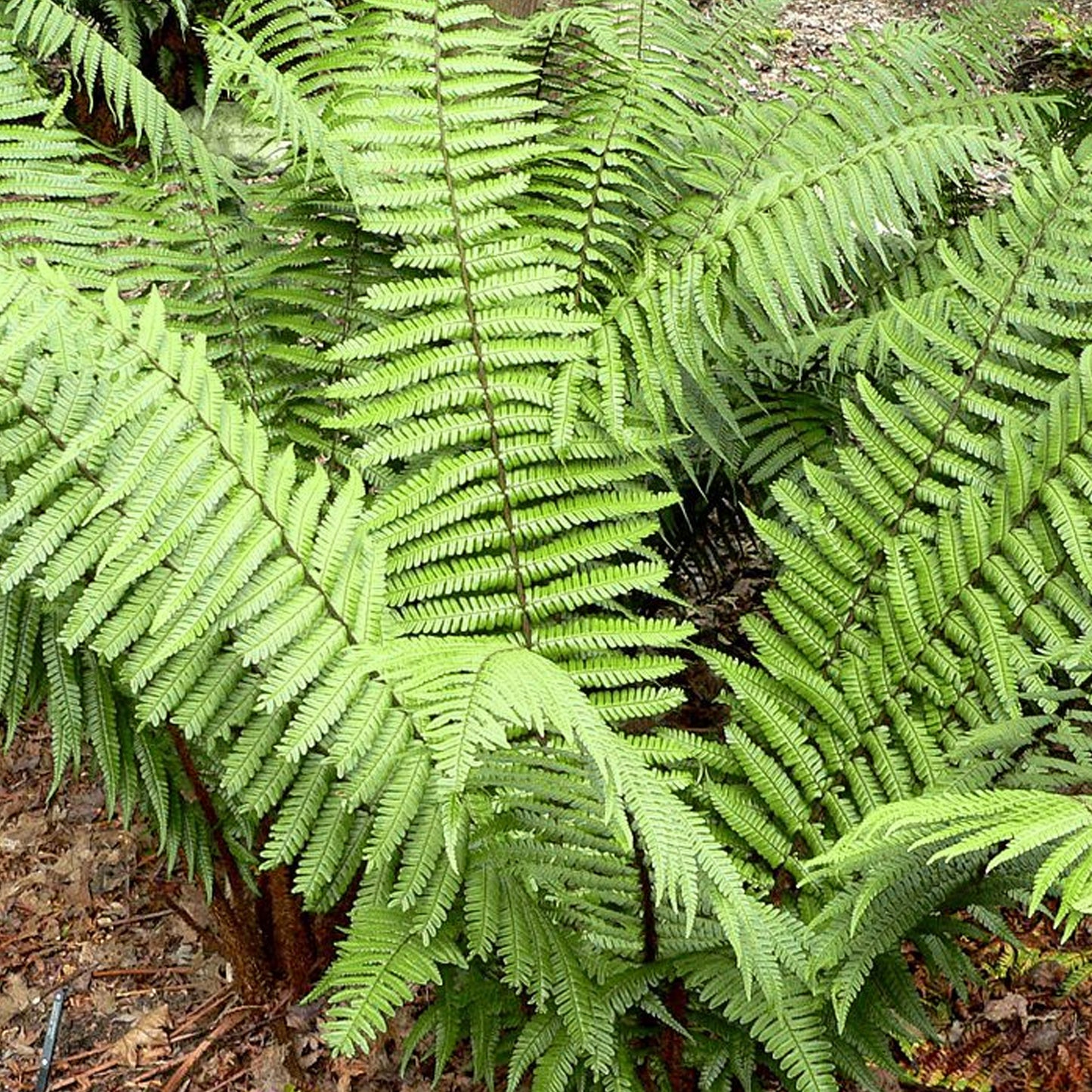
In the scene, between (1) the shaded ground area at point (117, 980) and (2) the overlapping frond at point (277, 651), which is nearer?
(2) the overlapping frond at point (277, 651)

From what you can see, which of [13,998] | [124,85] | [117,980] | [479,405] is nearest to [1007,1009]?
[479,405]

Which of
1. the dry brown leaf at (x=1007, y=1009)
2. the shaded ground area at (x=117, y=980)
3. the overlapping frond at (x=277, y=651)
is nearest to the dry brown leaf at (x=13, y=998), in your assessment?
the shaded ground area at (x=117, y=980)

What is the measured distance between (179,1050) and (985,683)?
1569 millimetres

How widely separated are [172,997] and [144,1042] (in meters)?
0.11

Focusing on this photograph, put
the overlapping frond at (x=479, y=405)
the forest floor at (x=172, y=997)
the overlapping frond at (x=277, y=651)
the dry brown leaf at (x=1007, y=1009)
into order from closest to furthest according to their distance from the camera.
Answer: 1. the overlapping frond at (x=277, y=651)
2. the overlapping frond at (x=479, y=405)
3. the forest floor at (x=172, y=997)
4. the dry brown leaf at (x=1007, y=1009)

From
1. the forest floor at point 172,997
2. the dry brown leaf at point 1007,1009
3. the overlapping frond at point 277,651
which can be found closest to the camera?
the overlapping frond at point 277,651

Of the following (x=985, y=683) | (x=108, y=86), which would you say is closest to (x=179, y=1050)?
(x=985, y=683)

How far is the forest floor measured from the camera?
6.84ft

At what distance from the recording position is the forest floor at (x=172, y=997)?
2086 mm

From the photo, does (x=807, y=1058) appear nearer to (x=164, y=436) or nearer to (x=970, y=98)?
(x=164, y=436)

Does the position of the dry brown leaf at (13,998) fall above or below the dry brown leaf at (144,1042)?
below

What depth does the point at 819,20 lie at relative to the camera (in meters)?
5.54

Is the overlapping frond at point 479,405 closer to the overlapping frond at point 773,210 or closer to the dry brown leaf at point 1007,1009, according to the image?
the overlapping frond at point 773,210

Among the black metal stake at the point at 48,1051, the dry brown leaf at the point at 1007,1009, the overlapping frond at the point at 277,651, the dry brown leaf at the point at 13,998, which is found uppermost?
the overlapping frond at the point at 277,651
